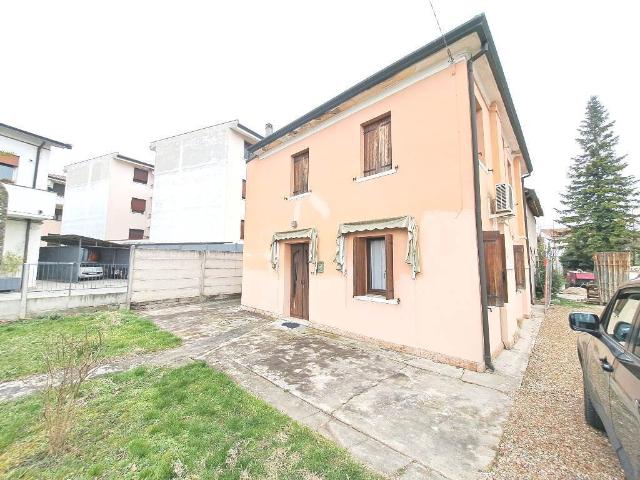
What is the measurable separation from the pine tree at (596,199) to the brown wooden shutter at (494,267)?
2255cm

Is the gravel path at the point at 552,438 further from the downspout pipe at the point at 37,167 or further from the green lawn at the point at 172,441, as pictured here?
the downspout pipe at the point at 37,167

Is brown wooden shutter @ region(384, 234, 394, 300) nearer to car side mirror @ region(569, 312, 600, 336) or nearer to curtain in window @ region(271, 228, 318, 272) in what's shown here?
curtain in window @ region(271, 228, 318, 272)

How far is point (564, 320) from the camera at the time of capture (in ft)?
29.4

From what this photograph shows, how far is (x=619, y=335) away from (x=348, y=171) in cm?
590

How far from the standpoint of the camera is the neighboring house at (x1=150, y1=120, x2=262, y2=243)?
19781 millimetres

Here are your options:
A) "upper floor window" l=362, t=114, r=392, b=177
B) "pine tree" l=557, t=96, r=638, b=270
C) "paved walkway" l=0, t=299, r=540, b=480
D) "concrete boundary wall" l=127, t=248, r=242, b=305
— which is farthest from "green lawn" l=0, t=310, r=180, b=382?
"pine tree" l=557, t=96, r=638, b=270

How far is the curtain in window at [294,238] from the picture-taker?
790 centimetres

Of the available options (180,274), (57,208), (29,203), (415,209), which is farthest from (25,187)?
(57,208)

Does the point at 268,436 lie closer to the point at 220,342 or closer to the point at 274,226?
the point at 220,342

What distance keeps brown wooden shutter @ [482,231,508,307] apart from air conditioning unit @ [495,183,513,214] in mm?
1227

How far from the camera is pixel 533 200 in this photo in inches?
593

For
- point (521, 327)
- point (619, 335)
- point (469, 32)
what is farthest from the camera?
point (521, 327)

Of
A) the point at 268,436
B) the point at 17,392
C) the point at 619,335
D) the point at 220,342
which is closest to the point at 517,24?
the point at 619,335

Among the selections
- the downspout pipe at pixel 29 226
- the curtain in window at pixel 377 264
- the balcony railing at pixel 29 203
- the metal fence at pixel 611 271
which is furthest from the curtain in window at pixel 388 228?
the downspout pipe at pixel 29 226
